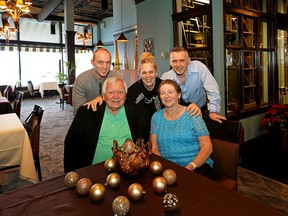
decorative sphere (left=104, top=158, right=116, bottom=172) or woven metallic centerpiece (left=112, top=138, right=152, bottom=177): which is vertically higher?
woven metallic centerpiece (left=112, top=138, right=152, bottom=177)

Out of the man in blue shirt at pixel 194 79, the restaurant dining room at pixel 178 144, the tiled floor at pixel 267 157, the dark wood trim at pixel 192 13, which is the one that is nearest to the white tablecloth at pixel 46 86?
the restaurant dining room at pixel 178 144

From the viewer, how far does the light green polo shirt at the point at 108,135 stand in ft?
6.13

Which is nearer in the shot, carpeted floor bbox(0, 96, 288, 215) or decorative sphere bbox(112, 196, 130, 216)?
decorative sphere bbox(112, 196, 130, 216)

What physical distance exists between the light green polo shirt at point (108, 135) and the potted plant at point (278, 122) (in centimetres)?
309

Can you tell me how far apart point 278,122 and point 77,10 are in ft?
38.0

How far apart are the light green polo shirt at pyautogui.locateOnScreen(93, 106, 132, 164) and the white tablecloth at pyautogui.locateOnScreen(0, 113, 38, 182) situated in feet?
3.34

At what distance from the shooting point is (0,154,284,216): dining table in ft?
3.25

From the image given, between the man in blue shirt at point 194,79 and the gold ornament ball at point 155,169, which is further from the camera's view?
the man in blue shirt at point 194,79

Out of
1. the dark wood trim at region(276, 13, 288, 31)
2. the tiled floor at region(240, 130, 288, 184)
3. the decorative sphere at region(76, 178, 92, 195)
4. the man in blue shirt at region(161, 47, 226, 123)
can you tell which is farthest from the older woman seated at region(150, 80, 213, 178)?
the dark wood trim at region(276, 13, 288, 31)

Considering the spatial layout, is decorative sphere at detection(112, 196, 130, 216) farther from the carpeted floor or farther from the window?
the window

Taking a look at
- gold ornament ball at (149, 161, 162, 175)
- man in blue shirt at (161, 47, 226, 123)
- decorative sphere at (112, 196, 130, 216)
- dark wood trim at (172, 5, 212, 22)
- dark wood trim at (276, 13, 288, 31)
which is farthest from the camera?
dark wood trim at (276, 13, 288, 31)

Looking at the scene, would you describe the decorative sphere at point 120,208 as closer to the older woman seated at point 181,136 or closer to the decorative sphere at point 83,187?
the decorative sphere at point 83,187

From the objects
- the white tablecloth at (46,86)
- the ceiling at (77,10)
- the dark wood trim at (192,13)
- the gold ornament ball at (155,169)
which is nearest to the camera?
the gold ornament ball at (155,169)

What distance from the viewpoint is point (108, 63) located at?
7.77 ft
